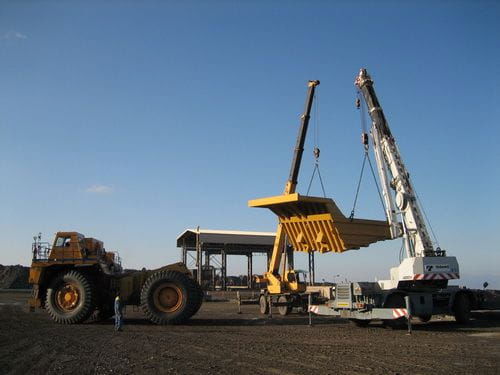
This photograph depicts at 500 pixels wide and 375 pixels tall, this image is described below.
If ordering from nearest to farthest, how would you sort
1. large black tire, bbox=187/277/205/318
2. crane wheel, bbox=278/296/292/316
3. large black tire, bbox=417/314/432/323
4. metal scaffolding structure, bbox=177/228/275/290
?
large black tire, bbox=417/314/432/323
large black tire, bbox=187/277/205/318
crane wheel, bbox=278/296/292/316
metal scaffolding structure, bbox=177/228/275/290

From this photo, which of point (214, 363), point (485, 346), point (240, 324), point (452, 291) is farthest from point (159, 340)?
point (452, 291)

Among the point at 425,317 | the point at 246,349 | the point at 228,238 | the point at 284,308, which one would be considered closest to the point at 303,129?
the point at 284,308

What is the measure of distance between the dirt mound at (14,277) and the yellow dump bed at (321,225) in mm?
58427

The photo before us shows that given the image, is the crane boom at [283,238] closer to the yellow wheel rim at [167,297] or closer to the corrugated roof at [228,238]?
the yellow wheel rim at [167,297]

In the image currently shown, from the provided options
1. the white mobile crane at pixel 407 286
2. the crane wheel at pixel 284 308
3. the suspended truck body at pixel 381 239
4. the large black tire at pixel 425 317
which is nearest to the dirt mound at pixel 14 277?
the crane wheel at pixel 284 308

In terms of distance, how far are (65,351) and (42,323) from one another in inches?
297

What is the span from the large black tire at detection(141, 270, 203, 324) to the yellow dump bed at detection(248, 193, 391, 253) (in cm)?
444

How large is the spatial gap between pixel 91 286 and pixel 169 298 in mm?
2933

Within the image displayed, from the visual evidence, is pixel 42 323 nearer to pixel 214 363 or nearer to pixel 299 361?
pixel 214 363

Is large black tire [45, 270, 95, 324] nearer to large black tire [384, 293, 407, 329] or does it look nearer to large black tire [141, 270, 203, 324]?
large black tire [141, 270, 203, 324]

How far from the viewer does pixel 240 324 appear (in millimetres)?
18750

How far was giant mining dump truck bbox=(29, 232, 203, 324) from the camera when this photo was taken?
17.8m

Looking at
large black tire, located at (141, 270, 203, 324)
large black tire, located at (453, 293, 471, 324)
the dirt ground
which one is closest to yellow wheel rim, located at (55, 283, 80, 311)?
the dirt ground

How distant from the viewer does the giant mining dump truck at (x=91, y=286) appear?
58.3ft
